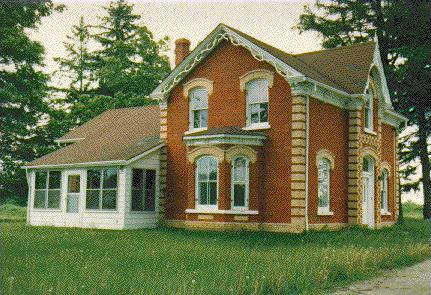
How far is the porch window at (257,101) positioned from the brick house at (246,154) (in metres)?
0.04

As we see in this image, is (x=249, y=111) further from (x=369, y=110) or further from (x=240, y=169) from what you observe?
(x=369, y=110)

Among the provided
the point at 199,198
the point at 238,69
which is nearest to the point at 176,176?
the point at 199,198

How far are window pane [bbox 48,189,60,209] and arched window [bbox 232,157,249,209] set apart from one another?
989cm

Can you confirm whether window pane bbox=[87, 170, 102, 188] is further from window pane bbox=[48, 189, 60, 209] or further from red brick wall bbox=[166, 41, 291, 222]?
red brick wall bbox=[166, 41, 291, 222]

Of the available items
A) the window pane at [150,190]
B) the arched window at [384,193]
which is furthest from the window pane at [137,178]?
the arched window at [384,193]

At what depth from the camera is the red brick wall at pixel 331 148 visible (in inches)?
838

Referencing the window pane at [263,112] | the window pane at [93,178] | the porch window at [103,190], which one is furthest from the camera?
the window pane at [93,178]

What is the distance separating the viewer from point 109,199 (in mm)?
24453

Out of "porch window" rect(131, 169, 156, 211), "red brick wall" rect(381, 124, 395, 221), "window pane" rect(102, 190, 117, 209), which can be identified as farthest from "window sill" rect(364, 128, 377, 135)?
"window pane" rect(102, 190, 117, 209)

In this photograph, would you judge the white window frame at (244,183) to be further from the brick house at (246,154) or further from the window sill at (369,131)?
the window sill at (369,131)

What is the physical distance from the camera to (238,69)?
890 inches

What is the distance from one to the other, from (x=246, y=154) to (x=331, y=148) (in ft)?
12.1

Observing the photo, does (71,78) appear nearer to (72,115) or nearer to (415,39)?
(72,115)

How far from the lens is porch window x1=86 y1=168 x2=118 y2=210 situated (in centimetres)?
2439
